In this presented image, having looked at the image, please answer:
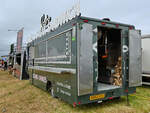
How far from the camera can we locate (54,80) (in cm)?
494

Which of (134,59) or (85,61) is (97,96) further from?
(134,59)

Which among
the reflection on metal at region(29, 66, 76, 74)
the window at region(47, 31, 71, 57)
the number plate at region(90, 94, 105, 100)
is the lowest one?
the number plate at region(90, 94, 105, 100)

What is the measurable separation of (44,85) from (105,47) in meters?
3.15

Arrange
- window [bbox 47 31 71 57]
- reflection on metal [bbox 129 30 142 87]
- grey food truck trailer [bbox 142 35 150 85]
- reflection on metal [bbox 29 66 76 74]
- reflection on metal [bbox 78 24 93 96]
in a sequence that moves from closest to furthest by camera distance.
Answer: reflection on metal [bbox 78 24 93 96]
reflection on metal [bbox 29 66 76 74]
window [bbox 47 31 71 57]
reflection on metal [bbox 129 30 142 87]
grey food truck trailer [bbox 142 35 150 85]

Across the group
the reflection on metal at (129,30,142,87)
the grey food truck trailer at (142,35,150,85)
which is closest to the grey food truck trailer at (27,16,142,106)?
the reflection on metal at (129,30,142,87)

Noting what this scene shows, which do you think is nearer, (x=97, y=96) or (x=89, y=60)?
(x=89, y=60)

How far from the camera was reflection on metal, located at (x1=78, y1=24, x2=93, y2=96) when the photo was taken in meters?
3.60

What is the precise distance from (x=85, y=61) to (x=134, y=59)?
6.59ft

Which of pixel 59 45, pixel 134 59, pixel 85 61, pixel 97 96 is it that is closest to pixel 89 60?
pixel 85 61

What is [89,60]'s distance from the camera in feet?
12.3

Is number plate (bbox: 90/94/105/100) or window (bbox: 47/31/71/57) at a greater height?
window (bbox: 47/31/71/57)

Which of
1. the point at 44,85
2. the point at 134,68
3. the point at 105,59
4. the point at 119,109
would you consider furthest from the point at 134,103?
the point at 44,85

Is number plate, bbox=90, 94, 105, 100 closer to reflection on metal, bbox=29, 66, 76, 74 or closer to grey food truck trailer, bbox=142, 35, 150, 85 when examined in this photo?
reflection on metal, bbox=29, 66, 76, 74

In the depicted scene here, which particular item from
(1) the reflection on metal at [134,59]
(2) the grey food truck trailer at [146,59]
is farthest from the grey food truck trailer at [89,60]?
(2) the grey food truck trailer at [146,59]
